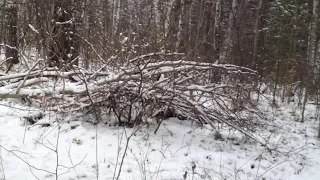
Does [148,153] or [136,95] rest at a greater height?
[136,95]

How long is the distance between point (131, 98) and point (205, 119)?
1.24 metres

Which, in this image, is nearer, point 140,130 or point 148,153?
point 148,153

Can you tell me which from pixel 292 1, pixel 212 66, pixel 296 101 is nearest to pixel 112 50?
pixel 212 66

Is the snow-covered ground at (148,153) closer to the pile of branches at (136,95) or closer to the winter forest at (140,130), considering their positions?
the winter forest at (140,130)

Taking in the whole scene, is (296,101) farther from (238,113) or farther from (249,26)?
(249,26)

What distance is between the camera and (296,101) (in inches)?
350

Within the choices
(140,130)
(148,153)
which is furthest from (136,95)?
(148,153)

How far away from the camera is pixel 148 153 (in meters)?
4.21

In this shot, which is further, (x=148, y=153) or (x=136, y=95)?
(x=136, y=95)

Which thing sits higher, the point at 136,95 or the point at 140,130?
the point at 136,95

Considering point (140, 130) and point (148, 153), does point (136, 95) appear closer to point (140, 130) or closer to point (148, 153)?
point (140, 130)

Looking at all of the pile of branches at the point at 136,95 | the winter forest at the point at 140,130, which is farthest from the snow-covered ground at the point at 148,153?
the pile of branches at the point at 136,95

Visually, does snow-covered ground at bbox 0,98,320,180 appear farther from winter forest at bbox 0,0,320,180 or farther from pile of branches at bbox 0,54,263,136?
pile of branches at bbox 0,54,263,136

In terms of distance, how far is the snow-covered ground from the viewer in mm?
3531
